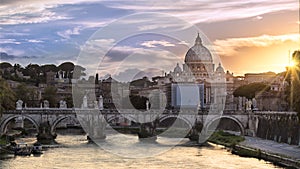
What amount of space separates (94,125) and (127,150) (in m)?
9.69

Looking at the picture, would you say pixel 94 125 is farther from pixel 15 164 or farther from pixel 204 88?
pixel 204 88

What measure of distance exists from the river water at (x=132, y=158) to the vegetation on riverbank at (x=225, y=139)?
73 centimetres

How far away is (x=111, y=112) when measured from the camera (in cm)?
4678

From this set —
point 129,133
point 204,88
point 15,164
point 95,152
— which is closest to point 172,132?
point 129,133

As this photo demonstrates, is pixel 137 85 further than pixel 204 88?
Yes

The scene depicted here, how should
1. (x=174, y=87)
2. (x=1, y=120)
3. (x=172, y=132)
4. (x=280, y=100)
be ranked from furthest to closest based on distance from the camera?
(x=174, y=87)
(x=280, y=100)
(x=172, y=132)
(x=1, y=120)

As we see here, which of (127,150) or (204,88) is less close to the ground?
(204,88)

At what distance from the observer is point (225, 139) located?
42250mm

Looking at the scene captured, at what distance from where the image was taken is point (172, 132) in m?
50.9

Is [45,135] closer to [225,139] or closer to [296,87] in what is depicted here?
[225,139]

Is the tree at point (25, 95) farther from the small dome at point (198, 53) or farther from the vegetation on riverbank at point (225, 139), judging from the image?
the small dome at point (198, 53)

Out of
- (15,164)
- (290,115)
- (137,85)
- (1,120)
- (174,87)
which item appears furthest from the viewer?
(137,85)

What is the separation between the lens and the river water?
30.4 m

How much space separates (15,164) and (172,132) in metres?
21.1
